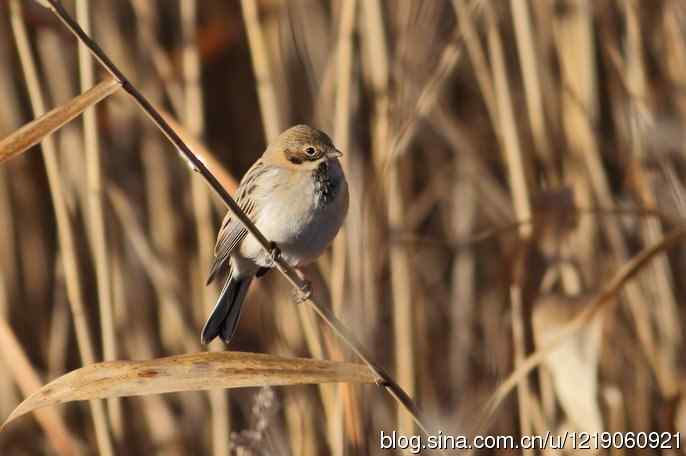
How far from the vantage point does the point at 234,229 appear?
8.20 ft

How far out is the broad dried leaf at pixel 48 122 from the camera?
1489mm

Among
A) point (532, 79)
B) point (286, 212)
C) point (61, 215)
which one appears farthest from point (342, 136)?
point (61, 215)

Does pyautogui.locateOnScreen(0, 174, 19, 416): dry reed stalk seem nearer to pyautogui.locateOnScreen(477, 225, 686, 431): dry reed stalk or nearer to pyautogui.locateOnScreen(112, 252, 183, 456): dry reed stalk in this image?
pyautogui.locateOnScreen(112, 252, 183, 456): dry reed stalk

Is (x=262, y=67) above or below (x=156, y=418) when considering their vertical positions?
above

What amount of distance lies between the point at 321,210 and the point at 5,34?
1.71 m

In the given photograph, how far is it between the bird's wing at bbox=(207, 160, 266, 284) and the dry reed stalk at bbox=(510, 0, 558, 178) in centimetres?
88

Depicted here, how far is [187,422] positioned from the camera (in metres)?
3.28

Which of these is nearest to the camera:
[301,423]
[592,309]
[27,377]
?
[592,309]

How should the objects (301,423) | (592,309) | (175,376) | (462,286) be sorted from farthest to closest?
1. (462,286)
2. (301,423)
3. (592,309)
4. (175,376)

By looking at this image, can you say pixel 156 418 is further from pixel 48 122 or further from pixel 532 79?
pixel 48 122

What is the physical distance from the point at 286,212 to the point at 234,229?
16 centimetres

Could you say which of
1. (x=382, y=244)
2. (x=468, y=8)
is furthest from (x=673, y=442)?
(x=468, y=8)

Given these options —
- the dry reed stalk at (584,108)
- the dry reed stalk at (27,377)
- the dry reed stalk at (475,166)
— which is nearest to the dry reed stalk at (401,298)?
the dry reed stalk at (475,166)

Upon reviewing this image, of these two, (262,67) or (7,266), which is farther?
(7,266)
